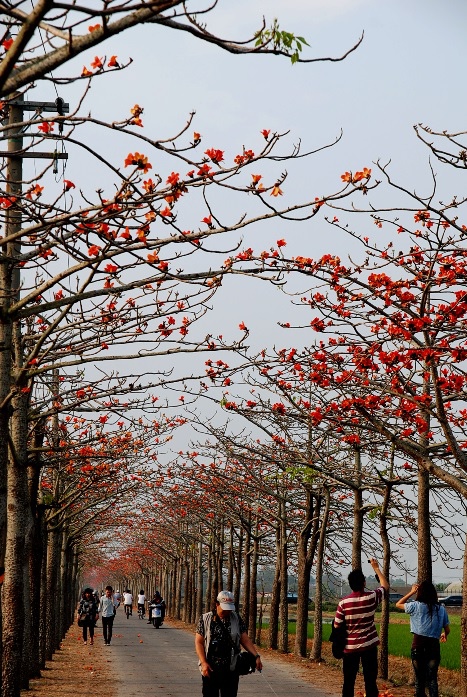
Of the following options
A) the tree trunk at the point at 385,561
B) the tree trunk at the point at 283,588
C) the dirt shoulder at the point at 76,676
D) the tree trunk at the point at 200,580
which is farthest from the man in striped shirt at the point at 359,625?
the tree trunk at the point at 200,580

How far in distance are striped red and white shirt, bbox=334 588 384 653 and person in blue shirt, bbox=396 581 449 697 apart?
5.32 feet

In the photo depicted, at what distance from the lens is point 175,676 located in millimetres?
17500

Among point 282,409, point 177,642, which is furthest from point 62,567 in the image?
point 282,409

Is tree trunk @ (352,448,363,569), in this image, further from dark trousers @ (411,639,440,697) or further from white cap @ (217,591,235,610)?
white cap @ (217,591,235,610)

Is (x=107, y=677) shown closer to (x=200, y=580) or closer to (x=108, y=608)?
(x=108, y=608)

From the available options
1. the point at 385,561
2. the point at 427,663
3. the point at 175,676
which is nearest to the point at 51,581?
the point at 175,676

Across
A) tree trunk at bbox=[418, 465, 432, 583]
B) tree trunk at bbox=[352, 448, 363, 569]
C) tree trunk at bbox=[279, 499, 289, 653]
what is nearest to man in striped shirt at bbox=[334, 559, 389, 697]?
tree trunk at bbox=[418, 465, 432, 583]

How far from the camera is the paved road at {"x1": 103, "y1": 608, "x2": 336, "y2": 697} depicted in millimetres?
14852

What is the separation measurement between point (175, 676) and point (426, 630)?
7.43m

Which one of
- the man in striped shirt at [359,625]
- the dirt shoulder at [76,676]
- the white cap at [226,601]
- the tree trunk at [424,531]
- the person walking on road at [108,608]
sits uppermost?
the tree trunk at [424,531]

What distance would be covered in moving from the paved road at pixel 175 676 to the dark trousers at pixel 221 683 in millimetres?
6012

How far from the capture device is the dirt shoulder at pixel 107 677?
1485 centimetres

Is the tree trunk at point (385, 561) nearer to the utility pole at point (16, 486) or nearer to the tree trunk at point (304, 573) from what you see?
the tree trunk at point (304, 573)

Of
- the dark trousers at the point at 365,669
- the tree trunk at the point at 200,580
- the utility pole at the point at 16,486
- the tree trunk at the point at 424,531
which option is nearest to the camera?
the dark trousers at the point at 365,669
